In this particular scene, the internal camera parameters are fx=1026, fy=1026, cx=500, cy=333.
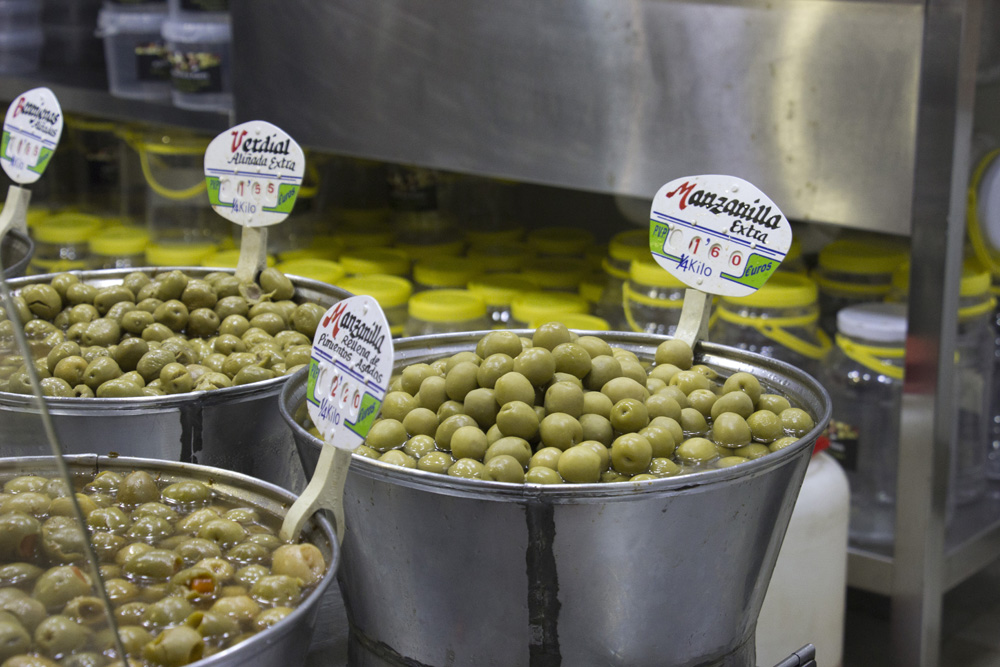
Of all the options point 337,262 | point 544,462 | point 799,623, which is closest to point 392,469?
point 544,462

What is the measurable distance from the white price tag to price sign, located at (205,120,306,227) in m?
0.61

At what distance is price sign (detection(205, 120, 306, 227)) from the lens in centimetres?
148

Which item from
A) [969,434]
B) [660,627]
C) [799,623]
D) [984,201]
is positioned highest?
[984,201]

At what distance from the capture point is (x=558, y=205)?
307cm

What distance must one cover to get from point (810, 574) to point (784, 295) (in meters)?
0.51

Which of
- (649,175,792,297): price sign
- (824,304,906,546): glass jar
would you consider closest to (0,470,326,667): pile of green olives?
(649,175,792,297): price sign

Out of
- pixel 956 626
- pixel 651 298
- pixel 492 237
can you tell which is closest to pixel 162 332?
pixel 651 298

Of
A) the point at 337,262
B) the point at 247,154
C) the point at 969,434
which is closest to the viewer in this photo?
the point at 247,154

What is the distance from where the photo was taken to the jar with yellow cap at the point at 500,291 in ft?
7.51

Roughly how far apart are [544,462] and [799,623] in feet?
3.45

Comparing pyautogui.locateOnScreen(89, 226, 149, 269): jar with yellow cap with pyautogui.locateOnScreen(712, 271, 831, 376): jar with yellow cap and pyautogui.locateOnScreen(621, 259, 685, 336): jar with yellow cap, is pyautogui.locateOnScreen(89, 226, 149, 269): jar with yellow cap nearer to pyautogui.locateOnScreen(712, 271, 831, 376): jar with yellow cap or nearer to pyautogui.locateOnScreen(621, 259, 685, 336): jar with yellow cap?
pyautogui.locateOnScreen(621, 259, 685, 336): jar with yellow cap

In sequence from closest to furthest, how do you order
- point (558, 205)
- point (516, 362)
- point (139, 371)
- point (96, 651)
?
point (96, 651) < point (516, 362) < point (139, 371) < point (558, 205)

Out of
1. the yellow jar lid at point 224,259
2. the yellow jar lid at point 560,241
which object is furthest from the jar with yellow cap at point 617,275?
the yellow jar lid at point 224,259

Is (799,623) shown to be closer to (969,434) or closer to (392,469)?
(969,434)
